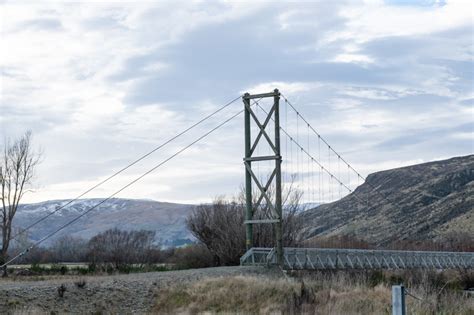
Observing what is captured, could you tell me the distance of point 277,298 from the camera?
2402cm

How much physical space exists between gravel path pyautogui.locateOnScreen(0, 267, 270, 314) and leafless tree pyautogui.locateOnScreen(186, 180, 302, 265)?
1103cm

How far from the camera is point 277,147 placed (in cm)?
3219

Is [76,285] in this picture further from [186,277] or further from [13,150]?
[13,150]

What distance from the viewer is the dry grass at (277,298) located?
21656 millimetres

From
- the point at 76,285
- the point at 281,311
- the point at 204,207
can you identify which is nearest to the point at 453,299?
Answer: the point at 281,311

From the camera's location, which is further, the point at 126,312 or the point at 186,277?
the point at 186,277

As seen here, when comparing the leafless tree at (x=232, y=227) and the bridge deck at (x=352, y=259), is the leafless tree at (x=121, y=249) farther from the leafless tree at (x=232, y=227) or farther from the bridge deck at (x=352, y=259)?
the bridge deck at (x=352, y=259)

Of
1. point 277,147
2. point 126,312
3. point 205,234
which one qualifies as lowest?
point 126,312

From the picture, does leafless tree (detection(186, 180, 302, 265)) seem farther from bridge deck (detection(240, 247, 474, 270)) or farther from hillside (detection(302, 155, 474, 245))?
hillside (detection(302, 155, 474, 245))

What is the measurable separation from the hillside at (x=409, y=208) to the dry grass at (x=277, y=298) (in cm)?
5432

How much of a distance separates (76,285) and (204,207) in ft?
80.8

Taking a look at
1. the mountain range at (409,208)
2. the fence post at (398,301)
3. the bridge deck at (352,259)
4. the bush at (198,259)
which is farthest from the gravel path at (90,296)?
the mountain range at (409,208)

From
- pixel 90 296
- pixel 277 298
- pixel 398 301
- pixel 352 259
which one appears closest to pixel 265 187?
pixel 352 259

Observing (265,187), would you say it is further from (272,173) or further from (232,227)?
(232,227)
